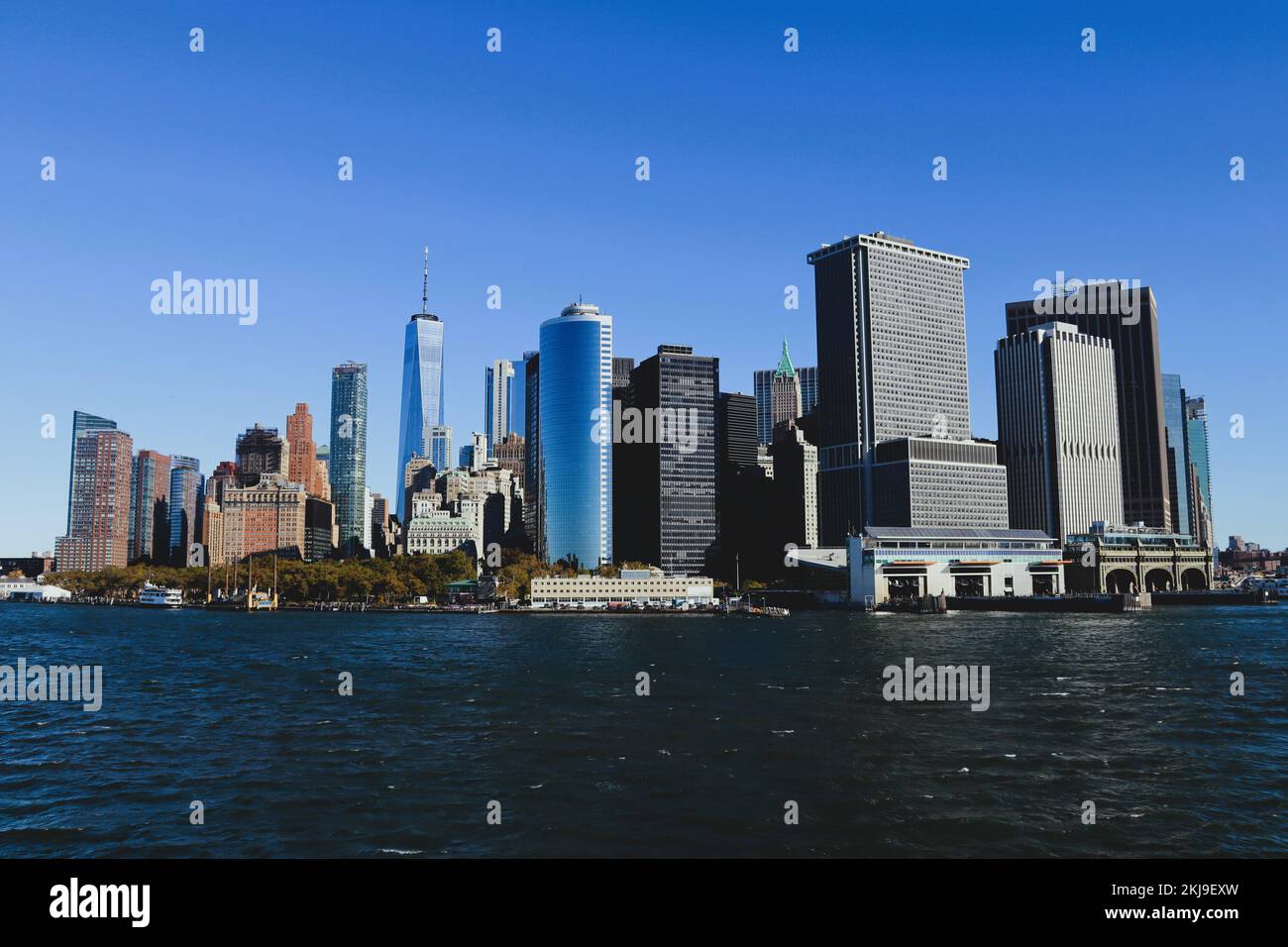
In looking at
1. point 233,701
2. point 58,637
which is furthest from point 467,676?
point 58,637

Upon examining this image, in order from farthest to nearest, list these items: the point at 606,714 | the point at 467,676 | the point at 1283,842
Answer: the point at 467,676
the point at 606,714
the point at 1283,842

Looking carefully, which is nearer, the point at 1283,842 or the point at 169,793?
the point at 1283,842

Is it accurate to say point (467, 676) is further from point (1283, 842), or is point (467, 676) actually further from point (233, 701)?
point (1283, 842)
